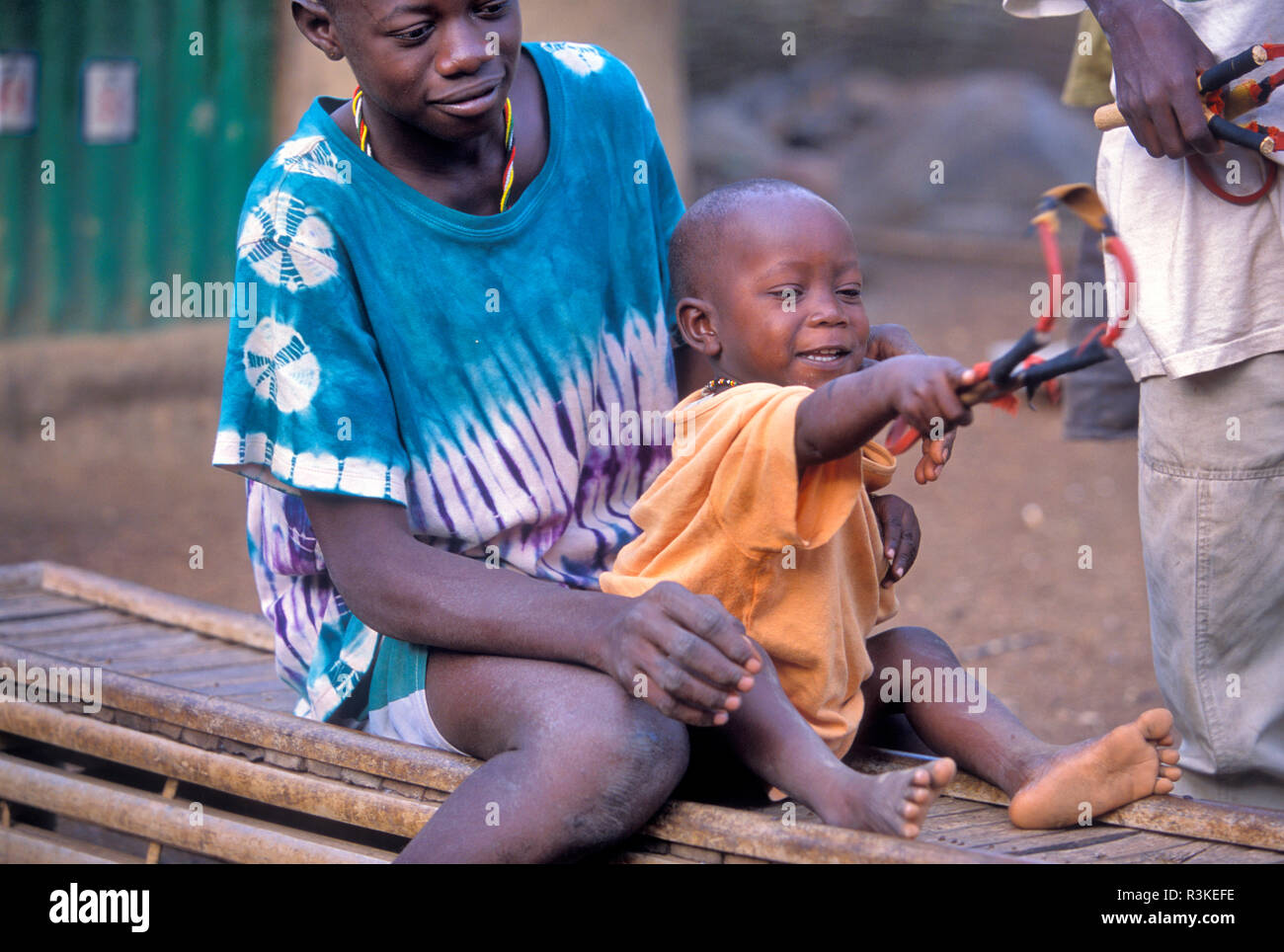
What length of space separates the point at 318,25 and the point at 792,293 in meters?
0.85

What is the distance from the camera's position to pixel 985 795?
91.0 inches

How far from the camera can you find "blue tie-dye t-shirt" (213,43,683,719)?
219 centimetres

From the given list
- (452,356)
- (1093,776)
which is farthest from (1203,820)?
(452,356)

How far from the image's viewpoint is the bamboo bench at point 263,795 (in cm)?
204

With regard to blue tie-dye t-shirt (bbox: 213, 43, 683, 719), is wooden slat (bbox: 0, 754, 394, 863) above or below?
below

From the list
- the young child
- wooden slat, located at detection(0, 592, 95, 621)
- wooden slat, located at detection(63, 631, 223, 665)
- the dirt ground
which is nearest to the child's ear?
the young child

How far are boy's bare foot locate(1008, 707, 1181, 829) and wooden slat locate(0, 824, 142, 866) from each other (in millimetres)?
1589

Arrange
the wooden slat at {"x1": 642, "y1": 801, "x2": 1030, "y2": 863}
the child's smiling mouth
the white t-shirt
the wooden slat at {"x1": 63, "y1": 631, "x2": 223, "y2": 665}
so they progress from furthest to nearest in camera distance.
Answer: the wooden slat at {"x1": 63, "y1": 631, "x2": 223, "y2": 665}
the white t-shirt
the child's smiling mouth
the wooden slat at {"x1": 642, "y1": 801, "x2": 1030, "y2": 863}

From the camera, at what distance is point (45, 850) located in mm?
2674

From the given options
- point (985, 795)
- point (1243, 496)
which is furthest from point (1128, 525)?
point (985, 795)

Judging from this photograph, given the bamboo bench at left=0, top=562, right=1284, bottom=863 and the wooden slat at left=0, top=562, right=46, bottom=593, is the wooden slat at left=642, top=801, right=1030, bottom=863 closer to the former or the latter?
the bamboo bench at left=0, top=562, right=1284, bottom=863

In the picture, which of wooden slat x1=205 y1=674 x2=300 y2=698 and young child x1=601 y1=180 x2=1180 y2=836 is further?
wooden slat x1=205 y1=674 x2=300 y2=698
